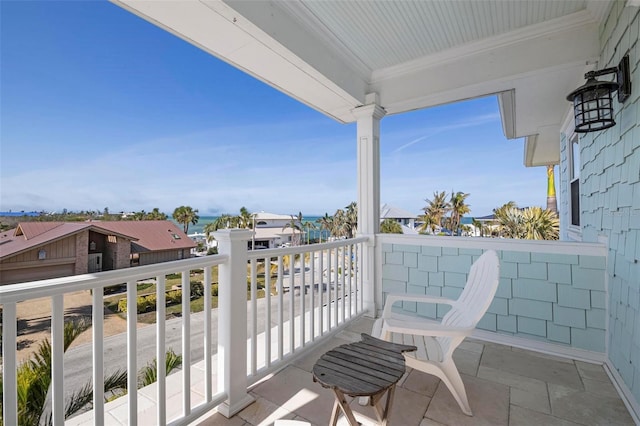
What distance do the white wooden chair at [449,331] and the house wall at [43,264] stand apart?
1.62m

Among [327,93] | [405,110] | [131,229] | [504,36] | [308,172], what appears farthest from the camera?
[308,172]

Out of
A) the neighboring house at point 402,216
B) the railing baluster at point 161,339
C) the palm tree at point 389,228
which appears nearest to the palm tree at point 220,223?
the railing baluster at point 161,339

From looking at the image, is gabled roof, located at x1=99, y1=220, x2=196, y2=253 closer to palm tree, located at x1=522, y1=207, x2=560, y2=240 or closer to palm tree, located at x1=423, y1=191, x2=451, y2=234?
palm tree, located at x1=522, y1=207, x2=560, y2=240

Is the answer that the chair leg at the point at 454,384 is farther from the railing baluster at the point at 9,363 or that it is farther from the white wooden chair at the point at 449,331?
the railing baluster at the point at 9,363

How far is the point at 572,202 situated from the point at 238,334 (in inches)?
171

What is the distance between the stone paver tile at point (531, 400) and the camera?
1880mm

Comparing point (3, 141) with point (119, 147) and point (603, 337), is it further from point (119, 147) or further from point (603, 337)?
point (603, 337)

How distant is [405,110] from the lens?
3584 mm

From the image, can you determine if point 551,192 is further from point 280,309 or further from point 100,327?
point 100,327

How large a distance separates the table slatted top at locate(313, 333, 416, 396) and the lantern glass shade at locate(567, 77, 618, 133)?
6.73 ft

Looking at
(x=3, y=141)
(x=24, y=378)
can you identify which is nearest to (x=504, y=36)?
(x=3, y=141)

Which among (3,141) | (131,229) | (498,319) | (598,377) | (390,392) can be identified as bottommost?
(598,377)

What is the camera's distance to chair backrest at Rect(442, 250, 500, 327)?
1827 millimetres

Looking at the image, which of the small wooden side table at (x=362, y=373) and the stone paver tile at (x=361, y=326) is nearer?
the small wooden side table at (x=362, y=373)
